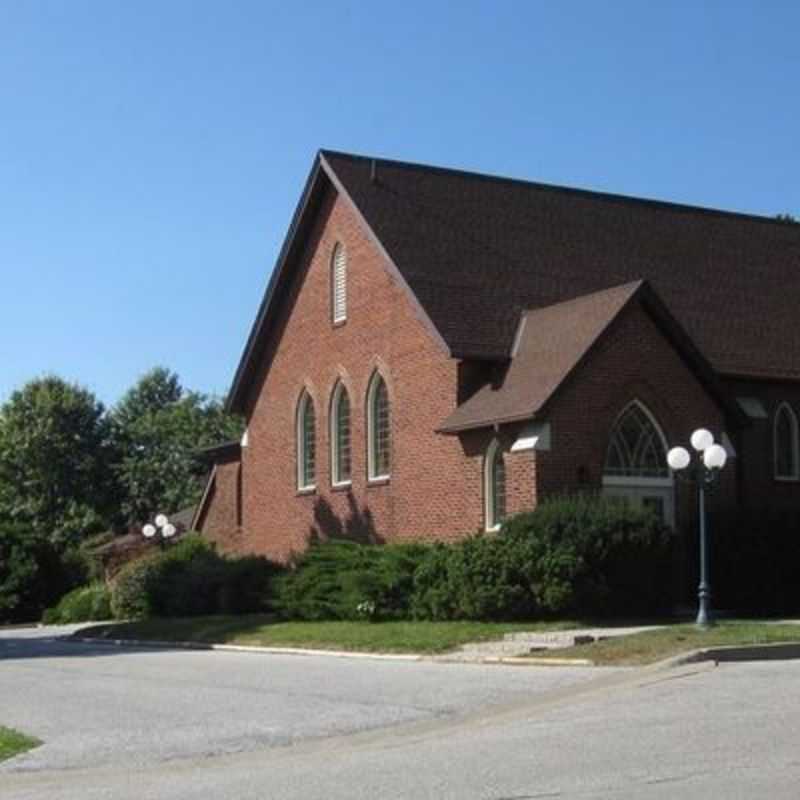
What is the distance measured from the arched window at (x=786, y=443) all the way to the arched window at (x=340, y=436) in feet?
33.5

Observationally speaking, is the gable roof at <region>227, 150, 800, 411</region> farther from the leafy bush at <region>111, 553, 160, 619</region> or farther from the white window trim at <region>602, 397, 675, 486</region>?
the leafy bush at <region>111, 553, 160, 619</region>

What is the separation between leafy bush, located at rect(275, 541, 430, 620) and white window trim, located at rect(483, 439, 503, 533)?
201cm

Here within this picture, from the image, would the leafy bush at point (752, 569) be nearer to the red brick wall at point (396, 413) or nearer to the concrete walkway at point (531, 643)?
the red brick wall at point (396, 413)

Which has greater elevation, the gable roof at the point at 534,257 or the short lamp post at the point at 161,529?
the gable roof at the point at 534,257

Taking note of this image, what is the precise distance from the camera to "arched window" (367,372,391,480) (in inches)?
1352

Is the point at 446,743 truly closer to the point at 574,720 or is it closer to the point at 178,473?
the point at 574,720

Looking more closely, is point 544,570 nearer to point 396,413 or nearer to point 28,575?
point 396,413

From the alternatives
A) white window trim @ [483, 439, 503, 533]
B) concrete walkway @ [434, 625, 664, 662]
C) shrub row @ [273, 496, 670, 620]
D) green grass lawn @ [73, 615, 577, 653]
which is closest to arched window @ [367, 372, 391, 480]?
white window trim @ [483, 439, 503, 533]

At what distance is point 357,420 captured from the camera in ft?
116

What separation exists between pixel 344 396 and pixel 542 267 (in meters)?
5.95

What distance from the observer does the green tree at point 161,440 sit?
3226 inches

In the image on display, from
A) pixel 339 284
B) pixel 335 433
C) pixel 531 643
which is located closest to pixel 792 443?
pixel 335 433

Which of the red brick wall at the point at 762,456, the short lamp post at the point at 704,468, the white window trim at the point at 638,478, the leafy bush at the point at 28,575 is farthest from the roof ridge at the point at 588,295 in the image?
the leafy bush at the point at 28,575

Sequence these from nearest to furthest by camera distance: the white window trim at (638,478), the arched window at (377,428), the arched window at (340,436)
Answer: the white window trim at (638,478) → the arched window at (377,428) → the arched window at (340,436)
